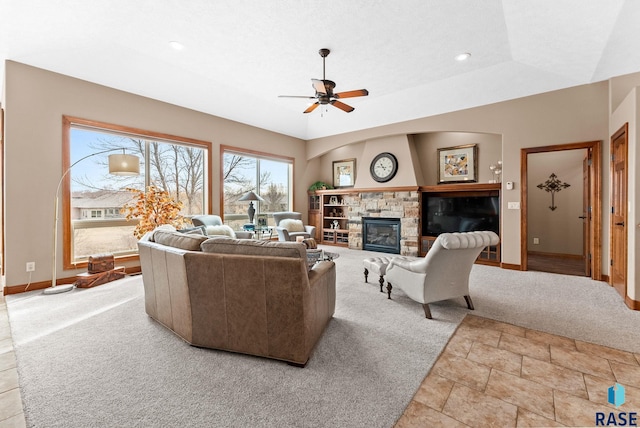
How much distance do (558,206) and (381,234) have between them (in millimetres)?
3734

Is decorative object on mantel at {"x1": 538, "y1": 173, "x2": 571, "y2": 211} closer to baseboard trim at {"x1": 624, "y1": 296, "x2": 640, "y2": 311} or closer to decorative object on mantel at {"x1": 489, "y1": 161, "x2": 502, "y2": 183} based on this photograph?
decorative object on mantel at {"x1": 489, "y1": 161, "x2": 502, "y2": 183}

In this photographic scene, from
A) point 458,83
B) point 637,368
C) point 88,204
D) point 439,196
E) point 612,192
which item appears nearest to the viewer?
point 637,368

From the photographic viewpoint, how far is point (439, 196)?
6195mm

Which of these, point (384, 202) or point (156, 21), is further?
point (384, 202)

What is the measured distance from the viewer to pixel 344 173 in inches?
316

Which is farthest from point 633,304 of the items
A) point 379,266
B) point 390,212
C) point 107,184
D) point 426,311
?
point 107,184

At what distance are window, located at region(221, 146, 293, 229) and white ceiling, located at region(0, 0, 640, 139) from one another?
1.42 m

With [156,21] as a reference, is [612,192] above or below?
below

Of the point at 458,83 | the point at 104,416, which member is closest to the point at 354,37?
the point at 458,83

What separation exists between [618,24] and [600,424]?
4.02 m

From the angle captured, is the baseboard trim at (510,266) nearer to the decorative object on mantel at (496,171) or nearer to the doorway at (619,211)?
the doorway at (619,211)

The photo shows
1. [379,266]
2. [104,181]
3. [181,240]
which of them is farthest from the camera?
[104,181]

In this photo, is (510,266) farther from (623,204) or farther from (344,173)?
(344,173)

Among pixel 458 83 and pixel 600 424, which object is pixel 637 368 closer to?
pixel 600 424
